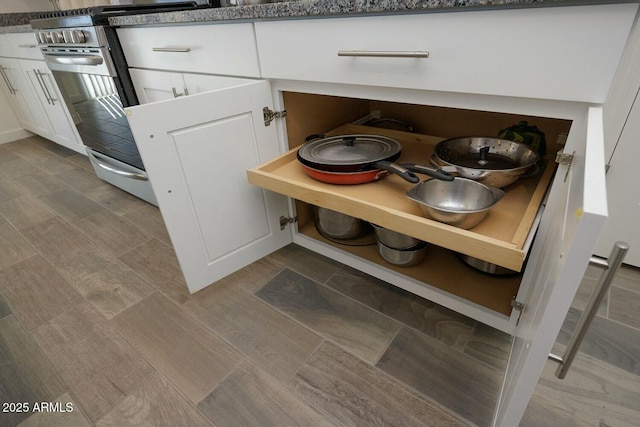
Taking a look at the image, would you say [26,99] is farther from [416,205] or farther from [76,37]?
[416,205]

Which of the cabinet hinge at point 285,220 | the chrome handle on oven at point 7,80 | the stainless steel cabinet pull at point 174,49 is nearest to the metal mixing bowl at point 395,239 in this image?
the cabinet hinge at point 285,220

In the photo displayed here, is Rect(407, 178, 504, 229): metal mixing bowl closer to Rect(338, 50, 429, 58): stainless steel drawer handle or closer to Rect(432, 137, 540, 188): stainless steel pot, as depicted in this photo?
Rect(432, 137, 540, 188): stainless steel pot

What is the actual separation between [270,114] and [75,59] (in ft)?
3.65

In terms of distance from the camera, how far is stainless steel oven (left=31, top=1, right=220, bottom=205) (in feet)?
4.60

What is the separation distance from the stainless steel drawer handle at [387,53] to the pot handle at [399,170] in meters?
0.29

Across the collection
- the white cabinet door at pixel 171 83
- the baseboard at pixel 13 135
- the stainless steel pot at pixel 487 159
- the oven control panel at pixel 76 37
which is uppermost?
the oven control panel at pixel 76 37

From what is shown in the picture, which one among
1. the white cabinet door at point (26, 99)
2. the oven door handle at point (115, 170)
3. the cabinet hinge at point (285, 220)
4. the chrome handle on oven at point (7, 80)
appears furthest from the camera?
the chrome handle on oven at point (7, 80)

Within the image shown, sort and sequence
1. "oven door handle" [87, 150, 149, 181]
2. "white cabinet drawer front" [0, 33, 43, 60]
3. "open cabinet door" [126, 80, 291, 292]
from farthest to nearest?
"white cabinet drawer front" [0, 33, 43, 60]
"oven door handle" [87, 150, 149, 181]
"open cabinet door" [126, 80, 291, 292]

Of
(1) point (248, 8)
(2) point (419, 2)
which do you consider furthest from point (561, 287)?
(1) point (248, 8)

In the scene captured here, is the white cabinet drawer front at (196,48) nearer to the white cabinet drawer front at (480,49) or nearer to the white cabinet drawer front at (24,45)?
the white cabinet drawer front at (480,49)

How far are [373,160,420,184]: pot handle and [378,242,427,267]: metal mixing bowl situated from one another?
0.30 m

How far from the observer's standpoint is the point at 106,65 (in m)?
1.43

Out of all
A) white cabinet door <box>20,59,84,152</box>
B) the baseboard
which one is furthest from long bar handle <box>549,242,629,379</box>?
the baseboard

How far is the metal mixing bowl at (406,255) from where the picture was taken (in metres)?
1.12
